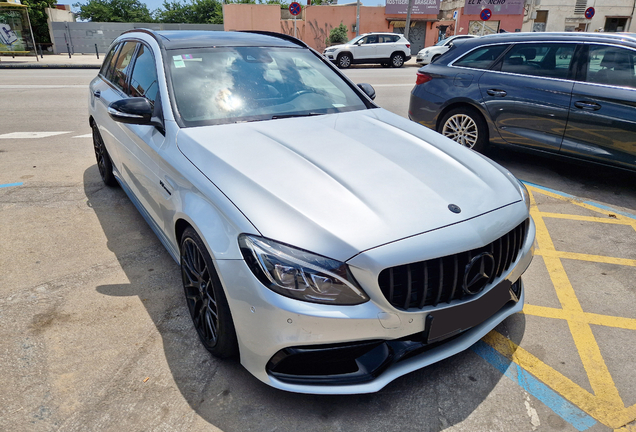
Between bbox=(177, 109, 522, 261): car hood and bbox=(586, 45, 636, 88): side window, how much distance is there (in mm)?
2800

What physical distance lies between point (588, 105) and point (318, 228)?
4.15 meters

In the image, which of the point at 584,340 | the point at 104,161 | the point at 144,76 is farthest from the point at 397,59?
the point at 584,340

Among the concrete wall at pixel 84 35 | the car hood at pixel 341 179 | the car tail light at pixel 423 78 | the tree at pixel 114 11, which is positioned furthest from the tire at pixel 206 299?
the tree at pixel 114 11

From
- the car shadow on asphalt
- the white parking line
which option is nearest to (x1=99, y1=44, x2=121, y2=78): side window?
the car shadow on asphalt

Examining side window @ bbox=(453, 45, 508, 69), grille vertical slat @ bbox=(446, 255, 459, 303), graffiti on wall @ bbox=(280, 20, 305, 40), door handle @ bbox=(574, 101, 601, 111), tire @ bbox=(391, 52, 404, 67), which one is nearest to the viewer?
grille vertical slat @ bbox=(446, 255, 459, 303)

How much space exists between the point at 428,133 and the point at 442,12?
44986mm

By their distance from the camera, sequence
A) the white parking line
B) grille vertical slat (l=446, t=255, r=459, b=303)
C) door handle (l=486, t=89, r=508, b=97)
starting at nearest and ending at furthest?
grille vertical slat (l=446, t=255, r=459, b=303)
door handle (l=486, t=89, r=508, b=97)
the white parking line

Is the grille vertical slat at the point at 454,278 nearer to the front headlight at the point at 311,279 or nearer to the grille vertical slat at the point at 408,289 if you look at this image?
the grille vertical slat at the point at 408,289

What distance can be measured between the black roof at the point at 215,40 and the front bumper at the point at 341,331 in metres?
2.05

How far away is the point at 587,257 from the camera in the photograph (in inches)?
150

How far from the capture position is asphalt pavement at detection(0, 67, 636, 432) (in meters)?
2.22

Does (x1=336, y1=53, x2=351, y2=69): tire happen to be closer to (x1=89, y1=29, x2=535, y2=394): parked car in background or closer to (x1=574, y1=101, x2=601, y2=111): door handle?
(x1=574, y1=101, x2=601, y2=111): door handle

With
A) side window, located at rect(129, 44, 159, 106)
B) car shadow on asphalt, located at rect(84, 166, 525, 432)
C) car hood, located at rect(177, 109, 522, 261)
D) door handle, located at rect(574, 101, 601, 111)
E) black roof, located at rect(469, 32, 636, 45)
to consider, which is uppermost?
black roof, located at rect(469, 32, 636, 45)

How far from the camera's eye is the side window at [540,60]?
5141mm
